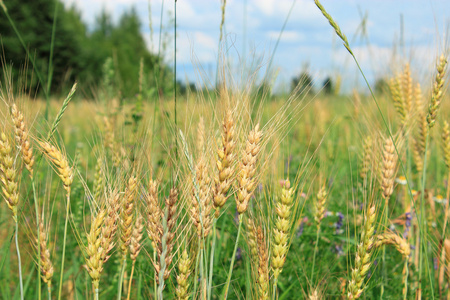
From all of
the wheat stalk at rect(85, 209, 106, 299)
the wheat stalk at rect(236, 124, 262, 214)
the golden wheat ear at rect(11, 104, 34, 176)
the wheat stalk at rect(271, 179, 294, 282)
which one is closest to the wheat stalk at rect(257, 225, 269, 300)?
the wheat stalk at rect(271, 179, 294, 282)

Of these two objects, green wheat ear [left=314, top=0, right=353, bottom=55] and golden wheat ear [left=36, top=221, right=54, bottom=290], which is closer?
green wheat ear [left=314, top=0, right=353, bottom=55]

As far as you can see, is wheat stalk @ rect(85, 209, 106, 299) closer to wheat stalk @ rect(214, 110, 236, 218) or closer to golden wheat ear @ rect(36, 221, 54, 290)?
golden wheat ear @ rect(36, 221, 54, 290)

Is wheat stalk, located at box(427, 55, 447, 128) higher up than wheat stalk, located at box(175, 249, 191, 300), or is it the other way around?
wheat stalk, located at box(427, 55, 447, 128)

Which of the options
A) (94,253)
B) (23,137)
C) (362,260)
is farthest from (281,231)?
(23,137)

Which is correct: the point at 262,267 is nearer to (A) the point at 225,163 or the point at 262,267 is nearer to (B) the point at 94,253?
(A) the point at 225,163

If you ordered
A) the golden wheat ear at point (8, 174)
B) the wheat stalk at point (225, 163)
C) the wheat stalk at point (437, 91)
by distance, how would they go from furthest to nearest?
the wheat stalk at point (437, 91) → the golden wheat ear at point (8, 174) → the wheat stalk at point (225, 163)

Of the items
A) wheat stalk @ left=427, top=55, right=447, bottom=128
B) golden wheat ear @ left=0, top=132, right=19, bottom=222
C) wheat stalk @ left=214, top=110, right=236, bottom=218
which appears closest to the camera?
wheat stalk @ left=214, top=110, right=236, bottom=218

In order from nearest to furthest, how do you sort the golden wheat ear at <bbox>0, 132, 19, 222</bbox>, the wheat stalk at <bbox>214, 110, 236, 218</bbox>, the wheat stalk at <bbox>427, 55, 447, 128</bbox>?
1. the wheat stalk at <bbox>214, 110, 236, 218</bbox>
2. the golden wheat ear at <bbox>0, 132, 19, 222</bbox>
3. the wheat stalk at <bbox>427, 55, 447, 128</bbox>

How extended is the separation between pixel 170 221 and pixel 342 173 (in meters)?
2.32

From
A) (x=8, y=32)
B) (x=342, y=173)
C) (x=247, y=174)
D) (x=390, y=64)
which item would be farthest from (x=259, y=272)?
(x=8, y=32)

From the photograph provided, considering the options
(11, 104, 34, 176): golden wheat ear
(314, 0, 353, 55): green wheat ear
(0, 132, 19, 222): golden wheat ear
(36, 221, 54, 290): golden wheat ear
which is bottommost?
(36, 221, 54, 290): golden wheat ear

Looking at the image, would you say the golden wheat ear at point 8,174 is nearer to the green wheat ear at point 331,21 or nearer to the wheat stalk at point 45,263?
the wheat stalk at point 45,263

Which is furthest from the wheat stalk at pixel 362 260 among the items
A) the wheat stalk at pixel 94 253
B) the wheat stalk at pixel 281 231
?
the wheat stalk at pixel 94 253

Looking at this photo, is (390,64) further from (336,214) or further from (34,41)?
(34,41)
